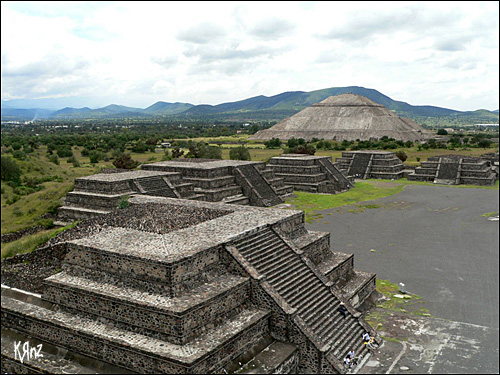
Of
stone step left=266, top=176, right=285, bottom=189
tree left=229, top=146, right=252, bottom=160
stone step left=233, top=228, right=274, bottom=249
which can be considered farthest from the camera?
tree left=229, top=146, right=252, bottom=160

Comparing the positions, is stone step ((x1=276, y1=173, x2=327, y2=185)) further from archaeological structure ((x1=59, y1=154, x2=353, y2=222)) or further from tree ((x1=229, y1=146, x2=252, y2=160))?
tree ((x1=229, y1=146, x2=252, y2=160))

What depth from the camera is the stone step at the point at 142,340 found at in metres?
8.00

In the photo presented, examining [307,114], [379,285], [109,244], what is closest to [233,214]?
[109,244]

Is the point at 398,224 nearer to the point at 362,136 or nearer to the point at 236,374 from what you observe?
the point at 236,374

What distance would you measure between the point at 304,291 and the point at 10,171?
79.2ft

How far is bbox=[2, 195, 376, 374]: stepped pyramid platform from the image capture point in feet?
27.8

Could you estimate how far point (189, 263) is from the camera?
9359 millimetres

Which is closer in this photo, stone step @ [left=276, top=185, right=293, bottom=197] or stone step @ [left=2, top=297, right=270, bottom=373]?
stone step @ [left=2, top=297, right=270, bottom=373]

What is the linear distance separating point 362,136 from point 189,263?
255ft

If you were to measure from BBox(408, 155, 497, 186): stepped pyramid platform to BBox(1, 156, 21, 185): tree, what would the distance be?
113ft

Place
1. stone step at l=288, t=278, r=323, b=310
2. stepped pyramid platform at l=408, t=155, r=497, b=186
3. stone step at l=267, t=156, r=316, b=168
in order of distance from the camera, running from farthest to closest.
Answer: stepped pyramid platform at l=408, t=155, r=497, b=186 → stone step at l=267, t=156, r=316, b=168 → stone step at l=288, t=278, r=323, b=310

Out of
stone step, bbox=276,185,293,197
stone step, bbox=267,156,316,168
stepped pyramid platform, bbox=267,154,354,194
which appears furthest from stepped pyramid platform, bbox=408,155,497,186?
stone step, bbox=276,185,293,197

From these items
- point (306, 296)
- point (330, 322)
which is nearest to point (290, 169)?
point (306, 296)

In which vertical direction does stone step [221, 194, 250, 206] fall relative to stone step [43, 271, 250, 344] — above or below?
below
